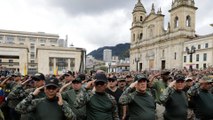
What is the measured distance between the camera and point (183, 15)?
49.4m

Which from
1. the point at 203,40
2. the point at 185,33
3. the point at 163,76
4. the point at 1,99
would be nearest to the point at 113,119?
the point at 163,76

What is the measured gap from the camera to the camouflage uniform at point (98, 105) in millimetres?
3498

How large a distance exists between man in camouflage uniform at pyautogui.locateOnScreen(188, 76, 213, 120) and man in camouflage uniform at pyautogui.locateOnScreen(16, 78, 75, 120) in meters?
2.73

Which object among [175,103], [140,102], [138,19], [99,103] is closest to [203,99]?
[175,103]

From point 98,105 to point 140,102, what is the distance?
0.76 meters

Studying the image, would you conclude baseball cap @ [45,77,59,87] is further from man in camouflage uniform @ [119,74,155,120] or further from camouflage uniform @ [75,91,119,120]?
man in camouflage uniform @ [119,74,155,120]

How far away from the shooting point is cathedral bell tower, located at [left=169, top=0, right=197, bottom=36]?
163ft

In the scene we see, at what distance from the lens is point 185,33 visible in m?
49.8

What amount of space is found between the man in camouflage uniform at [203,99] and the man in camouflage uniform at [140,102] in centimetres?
127

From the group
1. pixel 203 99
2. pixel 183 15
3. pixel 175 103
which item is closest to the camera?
pixel 175 103

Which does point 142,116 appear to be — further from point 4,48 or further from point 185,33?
point 185,33

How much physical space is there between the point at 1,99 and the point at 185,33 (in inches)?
1923

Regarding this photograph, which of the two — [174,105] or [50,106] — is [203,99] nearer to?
[174,105]

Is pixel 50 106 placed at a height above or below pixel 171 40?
below
